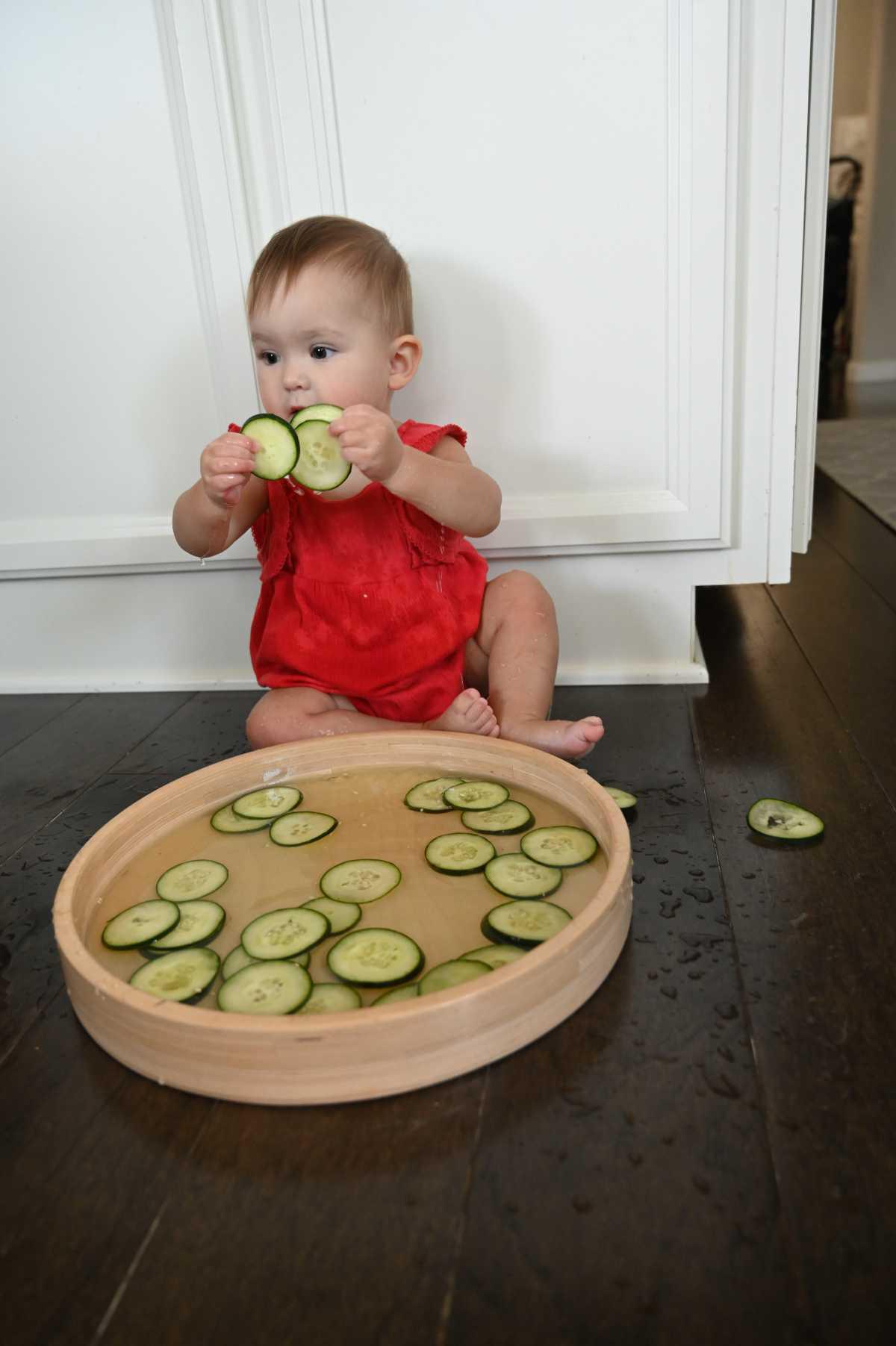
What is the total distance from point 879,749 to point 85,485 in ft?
3.79

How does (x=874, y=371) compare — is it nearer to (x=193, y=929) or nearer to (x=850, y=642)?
(x=850, y=642)

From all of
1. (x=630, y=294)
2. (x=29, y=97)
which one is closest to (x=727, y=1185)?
(x=630, y=294)

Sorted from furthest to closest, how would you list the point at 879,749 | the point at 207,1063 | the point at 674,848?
1. the point at 879,749
2. the point at 674,848
3. the point at 207,1063

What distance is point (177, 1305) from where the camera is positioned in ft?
1.82

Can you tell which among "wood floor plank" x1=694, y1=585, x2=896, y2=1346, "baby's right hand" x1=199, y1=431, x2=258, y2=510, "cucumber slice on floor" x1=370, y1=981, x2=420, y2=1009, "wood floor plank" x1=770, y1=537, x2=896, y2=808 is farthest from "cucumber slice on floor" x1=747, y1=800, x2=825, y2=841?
"baby's right hand" x1=199, y1=431, x2=258, y2=510

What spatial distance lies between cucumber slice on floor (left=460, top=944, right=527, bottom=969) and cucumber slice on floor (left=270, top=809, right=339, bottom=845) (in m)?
0.25

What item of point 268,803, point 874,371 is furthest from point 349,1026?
point 874,371

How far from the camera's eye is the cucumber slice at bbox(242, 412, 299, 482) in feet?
3.39

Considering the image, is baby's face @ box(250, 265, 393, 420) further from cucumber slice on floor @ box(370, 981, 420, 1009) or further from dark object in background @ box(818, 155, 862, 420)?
dark object in background @ box(818, 155, 862, 420)

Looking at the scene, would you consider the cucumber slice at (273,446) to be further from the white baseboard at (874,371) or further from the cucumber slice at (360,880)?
the white baseboard at (874,371)

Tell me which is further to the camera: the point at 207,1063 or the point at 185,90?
the point at 185,90

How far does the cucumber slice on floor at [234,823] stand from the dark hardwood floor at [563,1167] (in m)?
0.18

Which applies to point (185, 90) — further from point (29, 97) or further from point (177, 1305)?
point (177, 1305)

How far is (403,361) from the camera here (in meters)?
1.23
